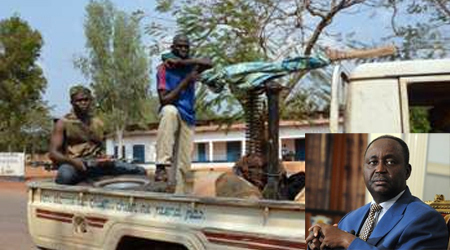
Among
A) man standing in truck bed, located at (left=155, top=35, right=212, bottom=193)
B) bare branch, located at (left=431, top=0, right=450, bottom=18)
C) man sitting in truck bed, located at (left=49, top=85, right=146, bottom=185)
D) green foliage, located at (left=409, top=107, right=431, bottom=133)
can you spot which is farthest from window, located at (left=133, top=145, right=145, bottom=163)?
green foliage, located at (left=409, top=107, right=431, bottom=133)

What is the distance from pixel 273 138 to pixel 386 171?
3.52 metres

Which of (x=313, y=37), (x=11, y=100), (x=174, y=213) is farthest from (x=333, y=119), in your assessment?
(x=11, y=100)

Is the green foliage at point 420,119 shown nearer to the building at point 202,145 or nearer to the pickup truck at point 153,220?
the pickup truck at point 153,220

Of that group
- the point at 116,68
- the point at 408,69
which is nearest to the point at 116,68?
the point at 116,68

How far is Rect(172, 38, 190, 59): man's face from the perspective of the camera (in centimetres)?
550

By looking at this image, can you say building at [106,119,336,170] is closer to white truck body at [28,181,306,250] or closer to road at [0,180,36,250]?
road at [0,180,36,250]

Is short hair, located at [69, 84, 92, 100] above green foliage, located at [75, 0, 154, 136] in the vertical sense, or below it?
below

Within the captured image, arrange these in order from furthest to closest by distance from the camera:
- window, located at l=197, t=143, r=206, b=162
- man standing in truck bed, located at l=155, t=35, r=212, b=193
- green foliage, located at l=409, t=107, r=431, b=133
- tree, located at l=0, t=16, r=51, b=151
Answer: window, located at l=197, t=143, r=206, b=162
tree, located at l=0, t=16, r=51, b=151
man standing in truck bed, located at l=155, t=35, r=212, b=193
green foliage, located at l=409, t=107, r=431, b=133

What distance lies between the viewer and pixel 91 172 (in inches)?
220

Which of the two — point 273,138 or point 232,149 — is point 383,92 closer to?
point 273,138

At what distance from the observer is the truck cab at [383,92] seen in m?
2.80

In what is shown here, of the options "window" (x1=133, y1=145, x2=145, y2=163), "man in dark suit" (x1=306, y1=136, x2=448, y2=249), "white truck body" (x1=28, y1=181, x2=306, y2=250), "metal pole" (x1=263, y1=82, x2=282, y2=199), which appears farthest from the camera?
"window" (x1=133, y1=145, x2=145, y2=163)

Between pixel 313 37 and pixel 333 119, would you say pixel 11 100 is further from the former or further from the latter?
pixel 333 119

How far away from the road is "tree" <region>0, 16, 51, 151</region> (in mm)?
17435
